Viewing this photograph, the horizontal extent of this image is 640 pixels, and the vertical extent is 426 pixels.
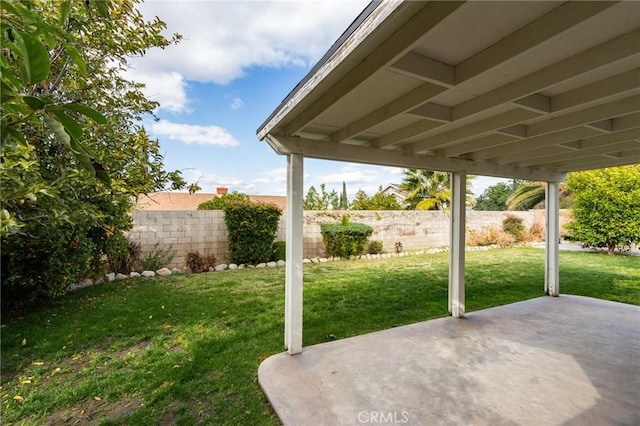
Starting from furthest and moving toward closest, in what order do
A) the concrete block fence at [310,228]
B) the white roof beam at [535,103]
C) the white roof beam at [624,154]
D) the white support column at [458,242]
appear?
the concrete block fence at [310,228] < the white support column at [458,242] < the white roof beam at [624,154] < the white roof beam at [535,103]

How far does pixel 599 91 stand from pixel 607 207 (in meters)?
11.8

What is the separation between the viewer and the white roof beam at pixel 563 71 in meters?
1.67

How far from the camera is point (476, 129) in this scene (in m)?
3.05

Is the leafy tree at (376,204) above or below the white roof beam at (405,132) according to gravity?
below

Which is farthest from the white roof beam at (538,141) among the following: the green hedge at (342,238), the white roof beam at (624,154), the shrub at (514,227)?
the shrub at (514,227)

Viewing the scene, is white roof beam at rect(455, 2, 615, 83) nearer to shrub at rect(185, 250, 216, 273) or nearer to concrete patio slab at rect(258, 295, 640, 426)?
concrete patio slab at rect(258, 295, 640, 426)

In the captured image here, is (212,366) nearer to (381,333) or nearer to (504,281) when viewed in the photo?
(381,333)

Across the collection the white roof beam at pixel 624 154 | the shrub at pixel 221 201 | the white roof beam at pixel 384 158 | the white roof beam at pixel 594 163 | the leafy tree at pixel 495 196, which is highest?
the leafy tree at pixel 495 196

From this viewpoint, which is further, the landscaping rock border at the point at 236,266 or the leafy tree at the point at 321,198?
the leafy tree at the point at 321,198

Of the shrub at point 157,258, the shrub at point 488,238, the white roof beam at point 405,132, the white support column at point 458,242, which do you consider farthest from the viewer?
the shrub at point 488,238

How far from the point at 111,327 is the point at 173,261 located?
4.28 metres

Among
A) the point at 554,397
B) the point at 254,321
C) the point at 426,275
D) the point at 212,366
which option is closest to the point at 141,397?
the point at 212,366

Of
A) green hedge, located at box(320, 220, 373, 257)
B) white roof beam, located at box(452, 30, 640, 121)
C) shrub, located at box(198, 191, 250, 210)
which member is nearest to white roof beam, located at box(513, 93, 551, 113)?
white roof beam, located at box(452, 30, 640, 121)

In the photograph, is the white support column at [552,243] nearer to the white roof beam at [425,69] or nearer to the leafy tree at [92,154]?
the white roof beam at [425,69]
